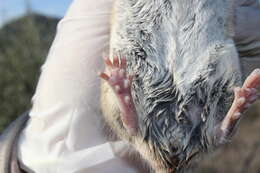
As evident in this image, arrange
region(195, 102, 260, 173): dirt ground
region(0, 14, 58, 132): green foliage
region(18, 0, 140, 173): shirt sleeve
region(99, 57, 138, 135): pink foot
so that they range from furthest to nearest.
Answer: region(195, 102, 260, 173): dirt ground → region(0, 14, 58, 132): green foliage → region(18, 0, 140, 173): shirt sleeve → region(99, 57, 138, 135): pink foot

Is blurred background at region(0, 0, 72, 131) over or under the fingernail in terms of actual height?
under

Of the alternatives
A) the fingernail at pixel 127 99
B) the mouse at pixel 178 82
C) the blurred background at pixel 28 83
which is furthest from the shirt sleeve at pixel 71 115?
the blurred background at pixel 28 83

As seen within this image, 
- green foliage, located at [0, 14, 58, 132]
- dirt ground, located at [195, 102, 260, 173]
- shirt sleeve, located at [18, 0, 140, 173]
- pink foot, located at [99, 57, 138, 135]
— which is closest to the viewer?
pink foot, located at [99, 57, 138, 135]

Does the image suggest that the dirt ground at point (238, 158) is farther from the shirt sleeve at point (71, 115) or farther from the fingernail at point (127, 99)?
the fingernail at point (127, 99)

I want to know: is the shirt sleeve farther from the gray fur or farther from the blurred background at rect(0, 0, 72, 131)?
the blurred background at rect(0, 0, 72, 131)

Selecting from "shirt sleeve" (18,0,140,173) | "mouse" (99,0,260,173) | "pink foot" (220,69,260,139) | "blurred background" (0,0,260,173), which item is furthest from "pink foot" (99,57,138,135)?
"blurred background" (0,0,260,173)

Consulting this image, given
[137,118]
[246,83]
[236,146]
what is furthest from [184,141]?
[236,146]

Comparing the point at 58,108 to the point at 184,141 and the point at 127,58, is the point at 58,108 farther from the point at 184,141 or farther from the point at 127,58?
the point at 184,141
